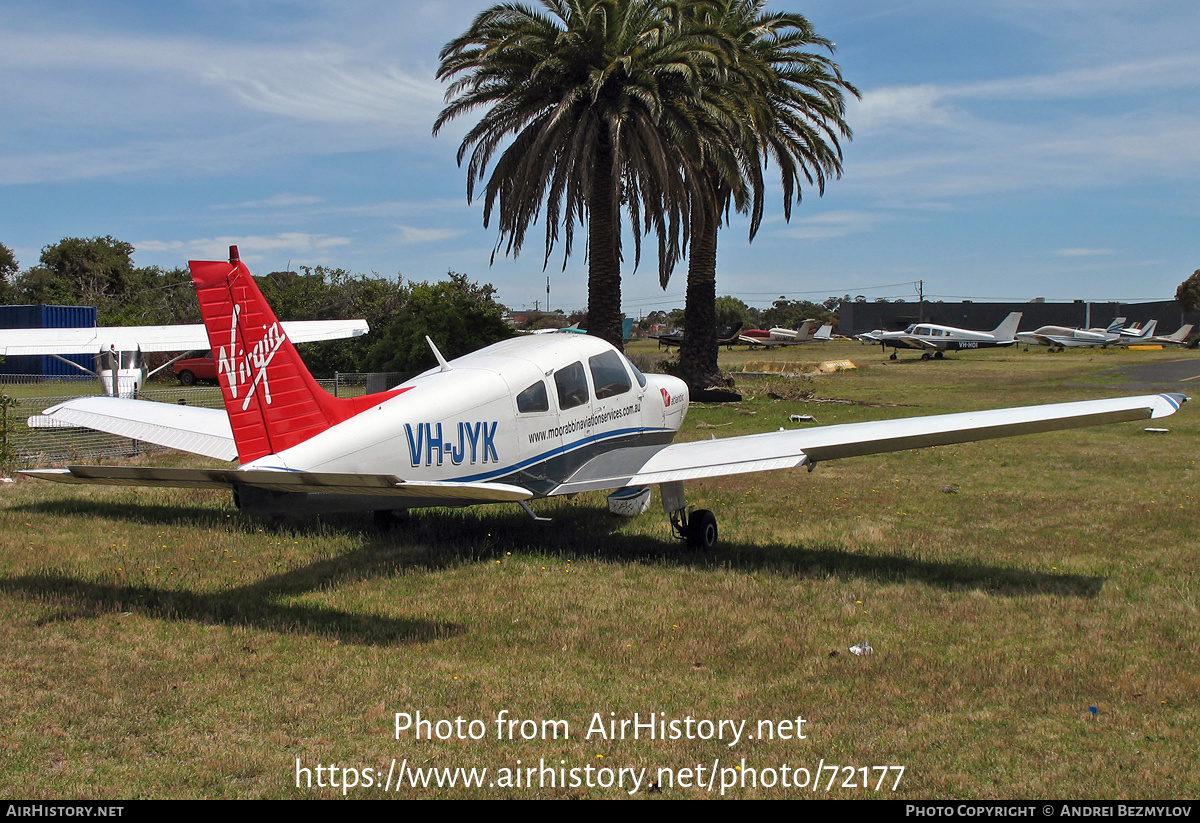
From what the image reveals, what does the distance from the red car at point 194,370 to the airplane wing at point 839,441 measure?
33.1 m

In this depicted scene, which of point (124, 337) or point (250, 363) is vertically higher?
point (124, 337)

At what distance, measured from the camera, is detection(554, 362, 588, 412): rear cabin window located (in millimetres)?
9891

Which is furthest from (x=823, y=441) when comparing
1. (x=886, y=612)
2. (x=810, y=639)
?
(x=810, y=639)

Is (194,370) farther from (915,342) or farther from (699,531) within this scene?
(915,342)

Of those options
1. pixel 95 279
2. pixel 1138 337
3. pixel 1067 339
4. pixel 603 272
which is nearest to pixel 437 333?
pixel 603 272

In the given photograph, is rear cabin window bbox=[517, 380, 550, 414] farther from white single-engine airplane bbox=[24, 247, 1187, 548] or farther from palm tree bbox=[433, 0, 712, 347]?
palm tree bbox=[433, 0, 712, 347]

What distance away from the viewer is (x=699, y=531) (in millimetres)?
10008

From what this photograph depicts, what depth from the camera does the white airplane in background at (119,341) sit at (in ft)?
54.7

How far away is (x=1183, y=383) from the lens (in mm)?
34094

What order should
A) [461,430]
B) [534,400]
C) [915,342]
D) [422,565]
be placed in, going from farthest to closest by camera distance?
1. [915,342]
2. [534,400]
3. [422,565]
4. [461,430]

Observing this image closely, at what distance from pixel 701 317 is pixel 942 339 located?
131ft

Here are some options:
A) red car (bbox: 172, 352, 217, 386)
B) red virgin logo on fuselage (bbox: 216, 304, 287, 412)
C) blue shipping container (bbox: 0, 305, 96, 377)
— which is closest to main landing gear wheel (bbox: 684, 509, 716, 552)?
red virgin logo on fuselage (bbox: 216, 304, 287, 412)

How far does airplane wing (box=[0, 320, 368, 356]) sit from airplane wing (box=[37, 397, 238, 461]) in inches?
173

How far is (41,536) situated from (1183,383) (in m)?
38.1
